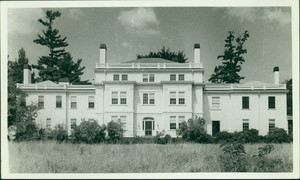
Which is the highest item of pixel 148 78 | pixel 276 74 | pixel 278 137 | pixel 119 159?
pixel 148 78

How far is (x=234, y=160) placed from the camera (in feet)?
52.5

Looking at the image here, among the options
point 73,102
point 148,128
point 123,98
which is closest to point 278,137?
point 148,128

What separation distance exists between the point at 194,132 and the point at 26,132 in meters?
11.1

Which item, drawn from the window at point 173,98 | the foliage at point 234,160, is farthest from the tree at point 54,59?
the foliage at point 234,160

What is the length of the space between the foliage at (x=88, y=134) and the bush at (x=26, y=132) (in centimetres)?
269

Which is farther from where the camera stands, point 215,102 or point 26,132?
point 215,102

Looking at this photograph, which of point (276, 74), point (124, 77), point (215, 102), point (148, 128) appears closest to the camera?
point (276, 74)

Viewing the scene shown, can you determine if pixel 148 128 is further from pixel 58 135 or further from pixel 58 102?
pixel 58 135

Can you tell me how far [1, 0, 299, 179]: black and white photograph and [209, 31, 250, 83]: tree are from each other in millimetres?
138

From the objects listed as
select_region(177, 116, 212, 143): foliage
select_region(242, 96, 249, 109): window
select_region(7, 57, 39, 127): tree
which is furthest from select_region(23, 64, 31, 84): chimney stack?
select_region(242, 96, 249, 109): window

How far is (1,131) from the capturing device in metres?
15.9

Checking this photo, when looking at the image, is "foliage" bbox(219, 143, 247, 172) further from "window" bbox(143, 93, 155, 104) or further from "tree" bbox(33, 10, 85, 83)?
"window" bbox(143, 93, 155, 104)

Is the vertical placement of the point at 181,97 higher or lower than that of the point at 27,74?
lower

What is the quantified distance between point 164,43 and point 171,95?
6.67 meters
